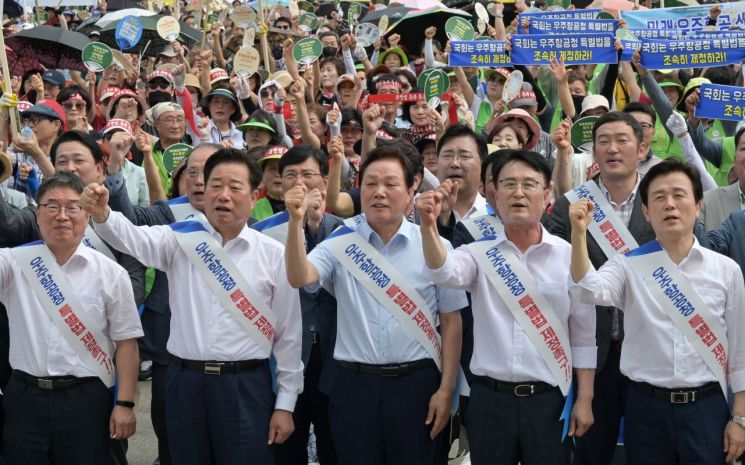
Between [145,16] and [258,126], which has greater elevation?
[145,16]

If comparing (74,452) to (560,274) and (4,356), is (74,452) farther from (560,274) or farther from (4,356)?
(560,274)

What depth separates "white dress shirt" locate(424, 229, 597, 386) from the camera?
4605 millimetres

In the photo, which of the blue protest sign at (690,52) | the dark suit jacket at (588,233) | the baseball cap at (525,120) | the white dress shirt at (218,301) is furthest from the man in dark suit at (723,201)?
the white dress shirt at (218,301)

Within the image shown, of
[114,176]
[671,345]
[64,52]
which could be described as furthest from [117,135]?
[64,52]

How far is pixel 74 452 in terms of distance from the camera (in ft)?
16.2

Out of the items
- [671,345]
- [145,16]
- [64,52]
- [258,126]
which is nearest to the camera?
[671,345]

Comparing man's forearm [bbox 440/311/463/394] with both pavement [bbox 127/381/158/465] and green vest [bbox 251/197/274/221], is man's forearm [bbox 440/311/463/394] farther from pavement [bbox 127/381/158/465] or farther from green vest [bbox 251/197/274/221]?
pavement [bbox 127/381/158/465]

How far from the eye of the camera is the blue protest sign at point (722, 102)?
7250mm

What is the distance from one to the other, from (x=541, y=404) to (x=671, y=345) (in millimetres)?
633

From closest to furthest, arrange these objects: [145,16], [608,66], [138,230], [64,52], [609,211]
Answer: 1. [138,230]
2. [609,211]
3. [608,66]
4. [64,52]
5. [145,16]

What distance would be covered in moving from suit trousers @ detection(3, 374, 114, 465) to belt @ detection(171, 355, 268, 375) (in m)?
0.53

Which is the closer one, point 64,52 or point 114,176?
point 114,176

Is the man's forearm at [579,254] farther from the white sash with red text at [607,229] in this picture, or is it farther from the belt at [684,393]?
the white sash with red text at [607,229]

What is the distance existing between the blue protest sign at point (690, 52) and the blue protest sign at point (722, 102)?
82 cm
